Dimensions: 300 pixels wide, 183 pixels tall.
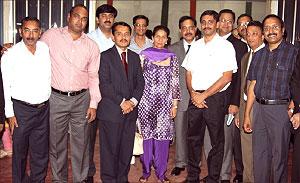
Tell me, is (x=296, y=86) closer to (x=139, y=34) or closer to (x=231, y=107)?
(x=231, y=107)

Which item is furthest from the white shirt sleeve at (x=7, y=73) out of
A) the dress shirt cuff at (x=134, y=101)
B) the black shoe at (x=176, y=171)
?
the black shoe at (x=176, y=171)

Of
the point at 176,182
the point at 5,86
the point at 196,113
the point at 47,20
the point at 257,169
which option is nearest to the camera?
the point at 5,86

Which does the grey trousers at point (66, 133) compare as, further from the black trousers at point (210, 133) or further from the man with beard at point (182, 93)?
the man with beard at point (182, 93)

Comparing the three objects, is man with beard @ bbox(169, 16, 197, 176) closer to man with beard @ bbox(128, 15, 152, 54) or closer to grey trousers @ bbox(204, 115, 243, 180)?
man with beard @ bbox(128, 15, 152, 54)

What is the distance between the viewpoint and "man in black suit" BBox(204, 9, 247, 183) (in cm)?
464

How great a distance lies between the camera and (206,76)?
451 cm

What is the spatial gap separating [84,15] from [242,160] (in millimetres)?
2268

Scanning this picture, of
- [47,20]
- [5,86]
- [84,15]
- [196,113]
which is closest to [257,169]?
[196,113]

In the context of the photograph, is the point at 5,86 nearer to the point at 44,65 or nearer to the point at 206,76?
the point at 44,65

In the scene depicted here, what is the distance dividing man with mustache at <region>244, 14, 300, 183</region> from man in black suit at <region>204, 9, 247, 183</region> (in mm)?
430

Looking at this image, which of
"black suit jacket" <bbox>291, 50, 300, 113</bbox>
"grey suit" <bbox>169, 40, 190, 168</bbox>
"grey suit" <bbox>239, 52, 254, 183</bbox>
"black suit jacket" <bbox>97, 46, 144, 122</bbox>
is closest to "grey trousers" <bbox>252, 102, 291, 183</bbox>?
"black suit jacket" <bbox>291, 50, 300, 113</bbox>

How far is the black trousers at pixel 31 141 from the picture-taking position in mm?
4043

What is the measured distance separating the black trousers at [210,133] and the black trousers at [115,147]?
65 centimetres

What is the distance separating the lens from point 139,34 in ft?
17.0
